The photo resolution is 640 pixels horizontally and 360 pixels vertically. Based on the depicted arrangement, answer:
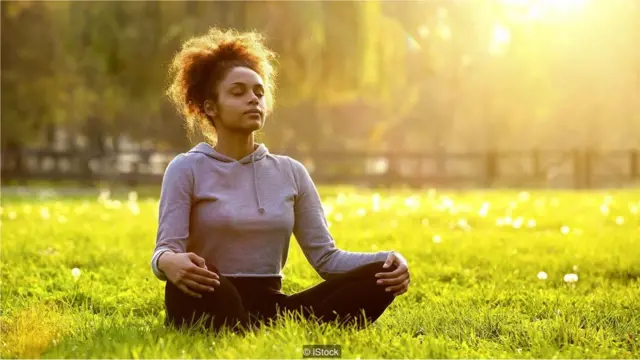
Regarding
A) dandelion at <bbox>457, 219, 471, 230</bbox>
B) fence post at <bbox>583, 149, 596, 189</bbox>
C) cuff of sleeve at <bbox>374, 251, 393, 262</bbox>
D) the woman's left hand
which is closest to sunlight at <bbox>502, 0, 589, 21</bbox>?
fence post at <bbox>583, 149, 596, 189</bbox>

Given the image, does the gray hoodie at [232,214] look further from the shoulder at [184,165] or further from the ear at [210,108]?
the ear at [210,108]

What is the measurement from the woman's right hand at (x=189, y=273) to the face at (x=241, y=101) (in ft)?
2.47

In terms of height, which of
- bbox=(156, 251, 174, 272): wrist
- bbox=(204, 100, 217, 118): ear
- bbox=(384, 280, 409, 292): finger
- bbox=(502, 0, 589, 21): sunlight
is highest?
bbox=(502, 0, 589, 21): sunlight

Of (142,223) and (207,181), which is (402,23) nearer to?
(142,223)

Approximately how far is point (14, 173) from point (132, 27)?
7.51 m

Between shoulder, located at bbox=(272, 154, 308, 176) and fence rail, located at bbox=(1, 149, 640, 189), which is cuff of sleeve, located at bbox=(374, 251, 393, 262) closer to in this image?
shoulder, located at bbox=(272, 154, 308, 176)

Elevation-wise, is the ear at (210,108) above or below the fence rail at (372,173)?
above

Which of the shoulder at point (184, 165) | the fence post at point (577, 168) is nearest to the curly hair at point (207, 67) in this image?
the shoulder at point (184, 165)

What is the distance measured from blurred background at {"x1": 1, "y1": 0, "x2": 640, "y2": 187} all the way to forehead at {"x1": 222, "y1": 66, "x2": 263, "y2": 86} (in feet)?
25.6

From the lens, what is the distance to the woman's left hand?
4.16 metres

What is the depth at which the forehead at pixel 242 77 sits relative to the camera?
172 inches

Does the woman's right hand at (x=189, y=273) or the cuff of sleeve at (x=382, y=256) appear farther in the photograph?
the cuff of sleeve at (x=382, y=256)

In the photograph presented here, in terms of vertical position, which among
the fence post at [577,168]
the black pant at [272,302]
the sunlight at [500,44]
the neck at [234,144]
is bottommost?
the fence post at [577,168]

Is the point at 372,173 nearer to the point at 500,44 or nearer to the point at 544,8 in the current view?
the point at 544,8
